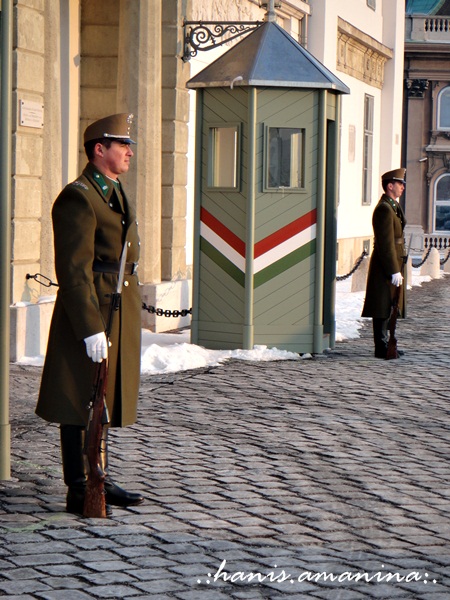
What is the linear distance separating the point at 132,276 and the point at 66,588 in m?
1.70

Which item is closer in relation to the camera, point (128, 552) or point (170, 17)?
point (128, 552)

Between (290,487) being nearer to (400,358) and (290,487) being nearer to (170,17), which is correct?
(400,358)

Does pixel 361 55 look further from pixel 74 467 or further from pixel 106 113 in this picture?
pixel 74 467

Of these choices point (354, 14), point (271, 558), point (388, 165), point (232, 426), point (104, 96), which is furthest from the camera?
point (388, 165)

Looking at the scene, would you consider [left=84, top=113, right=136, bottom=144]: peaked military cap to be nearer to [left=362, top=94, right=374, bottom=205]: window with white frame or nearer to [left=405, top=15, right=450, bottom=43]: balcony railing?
[left=362, top=94, right=374, bottom=205]: window with white frame

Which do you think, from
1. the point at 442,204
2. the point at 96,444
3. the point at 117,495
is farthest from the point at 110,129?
the point at 442,204

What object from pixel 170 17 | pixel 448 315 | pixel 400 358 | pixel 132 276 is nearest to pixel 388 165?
pixel 448 315

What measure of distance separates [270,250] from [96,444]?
645 cm

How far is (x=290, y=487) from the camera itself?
6.53 meters

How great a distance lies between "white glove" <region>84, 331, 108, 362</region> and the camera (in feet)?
18.7

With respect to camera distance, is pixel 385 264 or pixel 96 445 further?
pixel 385 264

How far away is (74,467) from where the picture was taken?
592 cm

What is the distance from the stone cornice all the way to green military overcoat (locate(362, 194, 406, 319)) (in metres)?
13.1

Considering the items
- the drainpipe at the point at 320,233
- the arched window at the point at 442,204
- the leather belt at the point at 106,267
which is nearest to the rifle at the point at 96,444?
the leather belt at the point at 106,267
